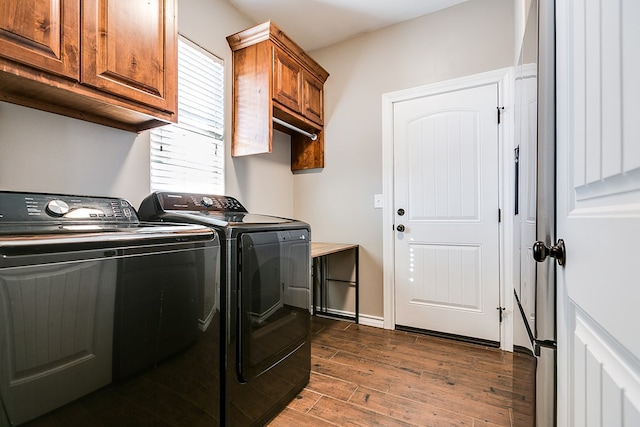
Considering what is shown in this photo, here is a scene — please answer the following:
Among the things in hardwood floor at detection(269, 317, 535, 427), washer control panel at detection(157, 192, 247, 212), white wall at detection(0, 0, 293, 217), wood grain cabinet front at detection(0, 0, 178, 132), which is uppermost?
wood grain cabinet front at detection(0, 0, 178, 132)

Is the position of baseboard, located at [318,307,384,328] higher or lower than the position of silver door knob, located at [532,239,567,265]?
lower

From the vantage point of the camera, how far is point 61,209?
1.17 m

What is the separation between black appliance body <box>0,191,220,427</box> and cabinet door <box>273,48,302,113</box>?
5.10 feet

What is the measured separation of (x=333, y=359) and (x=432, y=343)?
0.87 metres

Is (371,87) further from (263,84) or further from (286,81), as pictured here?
(263,84)

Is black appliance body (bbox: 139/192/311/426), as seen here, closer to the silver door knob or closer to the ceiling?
the silver door knob

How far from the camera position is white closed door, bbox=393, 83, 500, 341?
2.33 metres

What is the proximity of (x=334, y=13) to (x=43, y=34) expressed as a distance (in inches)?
84.0

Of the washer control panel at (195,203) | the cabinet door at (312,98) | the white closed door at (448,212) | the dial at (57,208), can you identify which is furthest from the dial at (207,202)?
the white closed door at (448,212)

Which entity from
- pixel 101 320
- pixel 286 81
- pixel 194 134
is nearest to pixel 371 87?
pixel 286 81

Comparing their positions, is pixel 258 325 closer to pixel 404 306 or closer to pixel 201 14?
pixel 404 306

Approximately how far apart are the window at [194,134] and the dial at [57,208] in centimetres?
69

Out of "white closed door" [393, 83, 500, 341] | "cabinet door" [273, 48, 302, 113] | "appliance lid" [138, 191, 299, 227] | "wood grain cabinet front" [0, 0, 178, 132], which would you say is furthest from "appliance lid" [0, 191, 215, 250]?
"white closed door" [393, 83, 500, 341]

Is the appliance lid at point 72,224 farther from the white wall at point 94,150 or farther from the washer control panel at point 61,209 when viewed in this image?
the white wall at point 94,150
